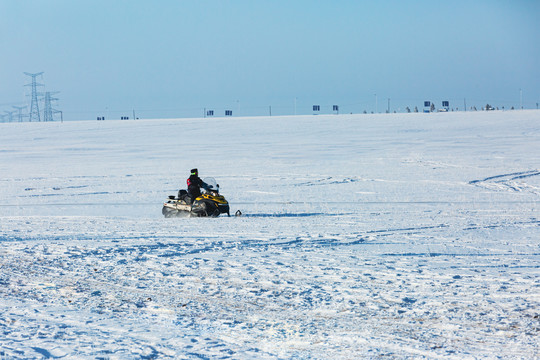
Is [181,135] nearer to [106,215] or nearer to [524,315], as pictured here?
[106,215]

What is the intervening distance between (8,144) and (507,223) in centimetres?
5704

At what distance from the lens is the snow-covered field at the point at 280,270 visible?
6.96 metres

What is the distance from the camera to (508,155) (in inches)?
1748

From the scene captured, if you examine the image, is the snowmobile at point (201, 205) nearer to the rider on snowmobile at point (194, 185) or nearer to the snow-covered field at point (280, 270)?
the rider on snowmobile at point (194, 185)

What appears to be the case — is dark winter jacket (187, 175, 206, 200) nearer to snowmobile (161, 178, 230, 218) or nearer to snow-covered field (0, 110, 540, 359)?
snowmobile (161, 178, 230, 218)

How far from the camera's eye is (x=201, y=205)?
19.4 m

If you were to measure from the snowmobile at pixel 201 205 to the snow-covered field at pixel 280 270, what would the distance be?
2.86ft

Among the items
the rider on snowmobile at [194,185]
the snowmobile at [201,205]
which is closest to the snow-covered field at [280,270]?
the snowmobile at [201,205]

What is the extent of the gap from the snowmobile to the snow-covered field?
87 centimetres

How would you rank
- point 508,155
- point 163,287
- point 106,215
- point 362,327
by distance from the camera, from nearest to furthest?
point 362,327 < point 163,287 < point 106,215 < point 508,155

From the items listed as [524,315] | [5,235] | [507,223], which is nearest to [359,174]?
[507,223]

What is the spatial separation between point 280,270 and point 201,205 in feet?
29.9

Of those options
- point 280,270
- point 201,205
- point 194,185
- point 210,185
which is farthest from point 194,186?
point 280,270

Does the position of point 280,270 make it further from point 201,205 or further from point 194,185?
point 194,185
